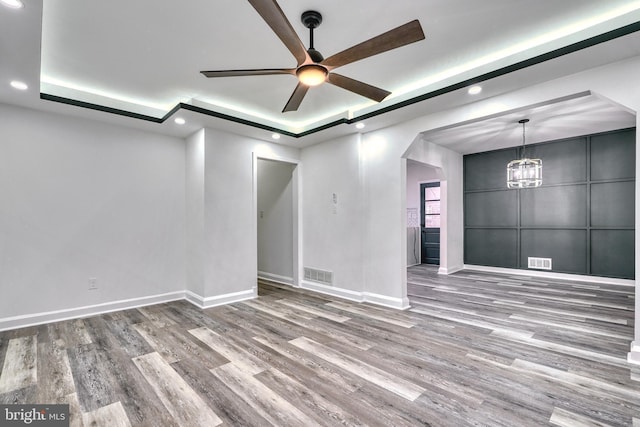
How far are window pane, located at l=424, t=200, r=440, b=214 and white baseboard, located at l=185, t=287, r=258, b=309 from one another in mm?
5434

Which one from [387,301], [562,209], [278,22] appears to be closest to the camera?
[278,22]

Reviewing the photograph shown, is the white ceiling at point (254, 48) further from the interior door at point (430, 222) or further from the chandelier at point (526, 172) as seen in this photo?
the interior door at point (430, 222)

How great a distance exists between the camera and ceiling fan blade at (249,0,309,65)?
1602mm

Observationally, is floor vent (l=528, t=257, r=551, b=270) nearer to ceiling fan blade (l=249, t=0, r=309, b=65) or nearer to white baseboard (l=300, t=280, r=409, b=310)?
white baseboard (l=300, t=280, r=409, b=310)

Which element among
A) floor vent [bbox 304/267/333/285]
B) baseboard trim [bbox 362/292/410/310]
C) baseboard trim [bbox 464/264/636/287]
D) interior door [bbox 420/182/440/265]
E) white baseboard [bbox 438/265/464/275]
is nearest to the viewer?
baseboard trim [bbox 362/292/410/310]

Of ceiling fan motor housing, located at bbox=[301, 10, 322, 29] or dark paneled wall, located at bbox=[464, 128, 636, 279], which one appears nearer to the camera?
ceiling fan motor housing, located at bbox=[301, 10, 322, 29]

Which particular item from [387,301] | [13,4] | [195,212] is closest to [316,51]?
[13,4]

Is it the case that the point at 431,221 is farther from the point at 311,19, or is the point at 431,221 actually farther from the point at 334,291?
the point at 311,19

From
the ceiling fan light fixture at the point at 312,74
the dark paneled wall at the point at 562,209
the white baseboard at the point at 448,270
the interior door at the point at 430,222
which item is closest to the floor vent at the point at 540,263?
the dark paneled wall at the point at 562,209

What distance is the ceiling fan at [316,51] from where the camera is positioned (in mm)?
1711

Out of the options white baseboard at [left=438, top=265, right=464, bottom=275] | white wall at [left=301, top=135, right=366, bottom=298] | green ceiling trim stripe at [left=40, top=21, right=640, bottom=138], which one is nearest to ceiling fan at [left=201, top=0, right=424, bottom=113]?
green ceiling trim stripe at [left=40, top=21, right=640, bottom=138]

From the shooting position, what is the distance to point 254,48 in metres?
2.70

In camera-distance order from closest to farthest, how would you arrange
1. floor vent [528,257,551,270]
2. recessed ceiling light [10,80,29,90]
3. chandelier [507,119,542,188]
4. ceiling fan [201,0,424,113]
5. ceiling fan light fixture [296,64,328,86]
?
ceiling fan [201,0,424,113] < ceiling fan light fixture [296,64,328,86] < recessed ceiling light [10,80,29,90] < chandelier [507,119,542,188] < floor vent [528,257,551,270]

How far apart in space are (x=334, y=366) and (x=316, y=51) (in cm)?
242
